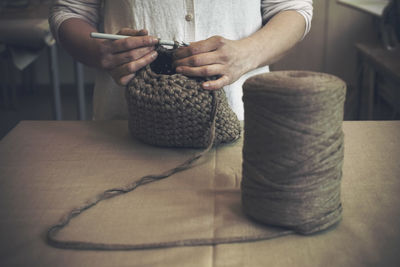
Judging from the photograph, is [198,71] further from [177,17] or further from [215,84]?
[177,17]

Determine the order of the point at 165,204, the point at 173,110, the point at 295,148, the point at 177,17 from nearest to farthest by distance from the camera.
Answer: the point at 295,148 → the point at 165,204 → the point at 173,110 → the point at 177,17

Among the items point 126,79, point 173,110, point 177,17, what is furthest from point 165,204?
point 177,17

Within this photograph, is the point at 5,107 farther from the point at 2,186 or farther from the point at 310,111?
the point at 310,111

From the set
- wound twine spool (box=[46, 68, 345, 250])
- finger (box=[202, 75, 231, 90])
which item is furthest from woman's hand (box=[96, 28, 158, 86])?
wound twine spool (box=[46, 68, 345, 250])

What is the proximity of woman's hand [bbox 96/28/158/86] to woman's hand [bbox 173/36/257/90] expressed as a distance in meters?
0.05

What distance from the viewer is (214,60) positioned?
83 centimetres

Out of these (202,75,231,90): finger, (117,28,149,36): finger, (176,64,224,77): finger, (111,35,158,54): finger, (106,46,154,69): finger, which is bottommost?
(202,75,231,90): finger

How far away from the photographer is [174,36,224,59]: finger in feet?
2.68

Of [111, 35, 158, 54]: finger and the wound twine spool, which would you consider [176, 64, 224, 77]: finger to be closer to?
[111, 35, 158, 54]: finger

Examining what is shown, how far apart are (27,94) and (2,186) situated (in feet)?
11.0

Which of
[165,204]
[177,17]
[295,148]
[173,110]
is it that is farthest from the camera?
[177,17]

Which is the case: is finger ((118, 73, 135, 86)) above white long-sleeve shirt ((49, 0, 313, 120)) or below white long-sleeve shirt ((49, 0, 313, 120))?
below

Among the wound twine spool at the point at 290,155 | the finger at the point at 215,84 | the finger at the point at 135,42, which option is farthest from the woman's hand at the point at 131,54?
the wound twine spool at the point at 290,155

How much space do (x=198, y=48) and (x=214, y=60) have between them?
3 centimetres
